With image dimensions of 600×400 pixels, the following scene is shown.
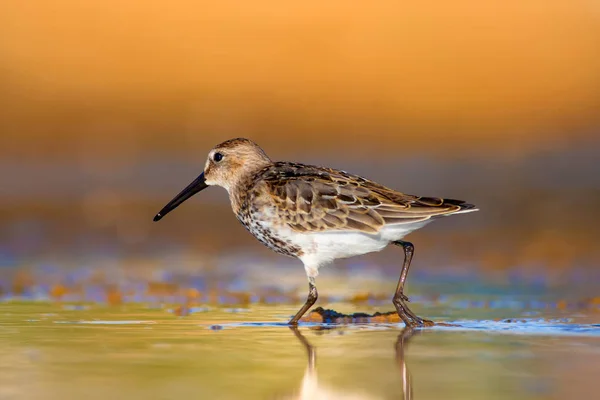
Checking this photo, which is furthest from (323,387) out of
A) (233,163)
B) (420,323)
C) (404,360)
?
(233,163)

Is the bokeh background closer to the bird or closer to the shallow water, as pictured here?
the bird

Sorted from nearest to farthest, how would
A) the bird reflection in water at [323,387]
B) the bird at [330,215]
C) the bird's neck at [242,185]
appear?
the bird reflection in water at [323,387] → the bird at [330,215] → the bird's neck at [242,185]

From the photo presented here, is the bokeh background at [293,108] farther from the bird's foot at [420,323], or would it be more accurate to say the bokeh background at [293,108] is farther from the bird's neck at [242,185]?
the bird's foot at [420,323]

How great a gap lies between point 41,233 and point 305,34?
9864 millimetres

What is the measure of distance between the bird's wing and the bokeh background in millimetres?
5357

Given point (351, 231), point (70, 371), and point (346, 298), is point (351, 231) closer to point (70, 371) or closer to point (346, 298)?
point (346, 298)

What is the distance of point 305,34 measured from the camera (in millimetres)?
24969

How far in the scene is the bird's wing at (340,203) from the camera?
10.1 meters

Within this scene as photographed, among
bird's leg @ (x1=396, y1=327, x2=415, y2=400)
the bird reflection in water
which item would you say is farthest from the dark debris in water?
the bird reflection in water

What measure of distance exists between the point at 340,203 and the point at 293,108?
13.2 metres

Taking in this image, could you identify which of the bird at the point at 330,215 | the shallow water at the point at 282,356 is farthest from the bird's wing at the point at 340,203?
the shallow water at the point at 282,356

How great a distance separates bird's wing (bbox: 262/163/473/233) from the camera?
10.1m

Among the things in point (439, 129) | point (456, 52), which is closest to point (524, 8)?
point (456, 52)

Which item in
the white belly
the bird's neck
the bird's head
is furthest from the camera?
the bird's head
